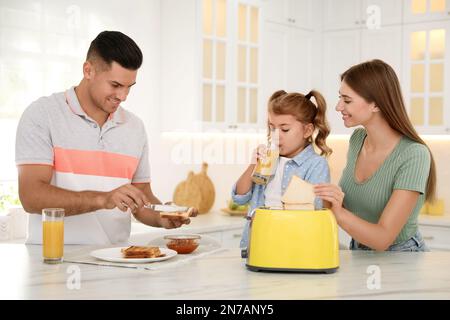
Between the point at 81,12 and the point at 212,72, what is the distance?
944mm

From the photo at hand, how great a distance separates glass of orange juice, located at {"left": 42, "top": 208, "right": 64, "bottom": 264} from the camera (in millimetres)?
2139

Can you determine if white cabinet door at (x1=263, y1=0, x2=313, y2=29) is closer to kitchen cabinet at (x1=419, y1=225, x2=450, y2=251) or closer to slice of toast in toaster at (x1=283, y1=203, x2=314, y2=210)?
kitchen cabinet at (x1=419, y1=225, x2=450, y2=251)

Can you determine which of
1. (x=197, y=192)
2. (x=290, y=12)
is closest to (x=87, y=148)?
(x=197, y=192)

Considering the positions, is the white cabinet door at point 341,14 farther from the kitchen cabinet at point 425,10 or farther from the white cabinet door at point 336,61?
the kitchen cabinet at point 425,10

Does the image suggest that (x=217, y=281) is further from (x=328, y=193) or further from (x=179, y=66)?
(x=179, y=66)

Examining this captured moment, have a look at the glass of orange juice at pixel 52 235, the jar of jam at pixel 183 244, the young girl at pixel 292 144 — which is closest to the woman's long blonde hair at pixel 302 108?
the young girl at pixel 292 144

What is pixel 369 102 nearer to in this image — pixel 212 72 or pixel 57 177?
pixel 57 177

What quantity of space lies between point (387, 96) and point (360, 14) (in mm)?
2766

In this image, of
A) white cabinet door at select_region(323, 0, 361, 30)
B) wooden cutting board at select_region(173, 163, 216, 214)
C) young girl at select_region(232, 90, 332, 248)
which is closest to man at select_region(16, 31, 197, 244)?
young girl at select_region(232, 90, 332, 248)

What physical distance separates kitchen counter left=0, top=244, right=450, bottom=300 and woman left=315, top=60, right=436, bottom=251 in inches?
11.7

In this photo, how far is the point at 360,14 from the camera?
5211mm

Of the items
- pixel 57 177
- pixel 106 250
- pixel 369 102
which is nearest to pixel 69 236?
pixel 57 177
